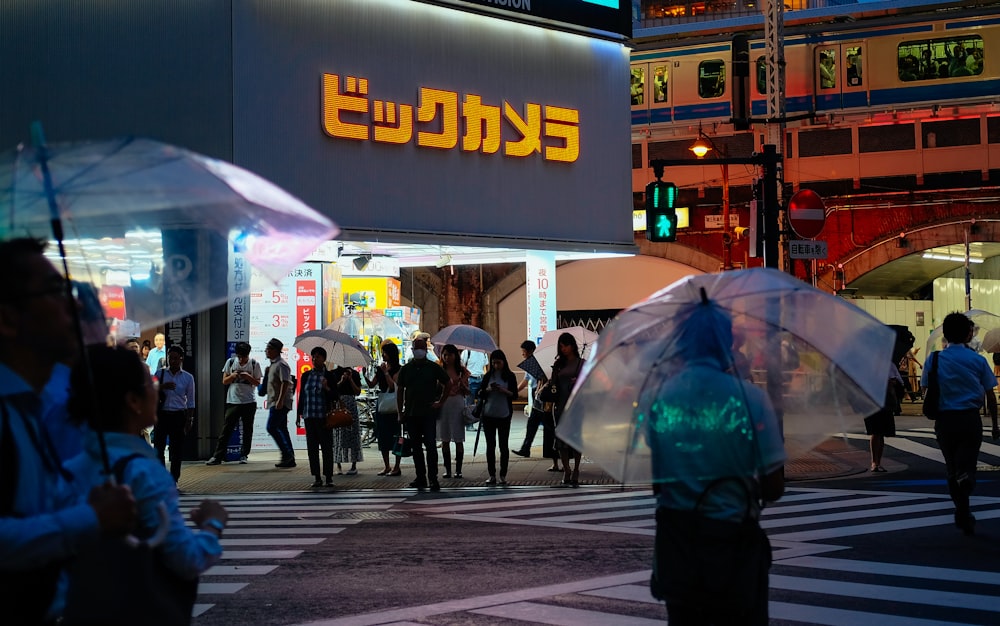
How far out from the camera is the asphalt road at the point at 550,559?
27.2 ft

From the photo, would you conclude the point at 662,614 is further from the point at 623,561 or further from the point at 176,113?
the point at 176,113

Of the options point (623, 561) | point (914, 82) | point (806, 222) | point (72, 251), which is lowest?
point (623, 561)

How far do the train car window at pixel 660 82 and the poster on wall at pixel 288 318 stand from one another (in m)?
14.0

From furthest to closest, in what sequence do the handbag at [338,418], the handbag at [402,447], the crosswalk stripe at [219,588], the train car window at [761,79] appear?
1. the train car window at [761,79]
2. the handbag at [402,447]
3. the handbag at [338,418]
4. the crosswalk stripe at [219,588]

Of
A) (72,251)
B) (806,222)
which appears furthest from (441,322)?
(72,251)

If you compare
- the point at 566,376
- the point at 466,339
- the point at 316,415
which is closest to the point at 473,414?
the point at 566,376

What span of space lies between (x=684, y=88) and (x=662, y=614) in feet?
88.3

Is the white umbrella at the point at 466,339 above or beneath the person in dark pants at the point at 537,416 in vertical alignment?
above

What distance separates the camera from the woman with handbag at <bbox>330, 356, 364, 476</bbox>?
58.8 ft

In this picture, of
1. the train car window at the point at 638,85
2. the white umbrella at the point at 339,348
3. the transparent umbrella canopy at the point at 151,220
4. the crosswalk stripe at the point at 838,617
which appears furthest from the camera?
the train car window at the point at 638,85

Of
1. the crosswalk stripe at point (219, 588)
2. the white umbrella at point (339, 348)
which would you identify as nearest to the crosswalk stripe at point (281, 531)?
the crosswalk stripe at point (219, 588)

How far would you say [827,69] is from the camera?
31.0 meters

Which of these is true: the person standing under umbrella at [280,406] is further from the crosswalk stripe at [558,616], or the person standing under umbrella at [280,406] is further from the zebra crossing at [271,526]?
the crosswalk stripe at [558,616]

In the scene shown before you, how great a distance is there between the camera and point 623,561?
10.3 meters
